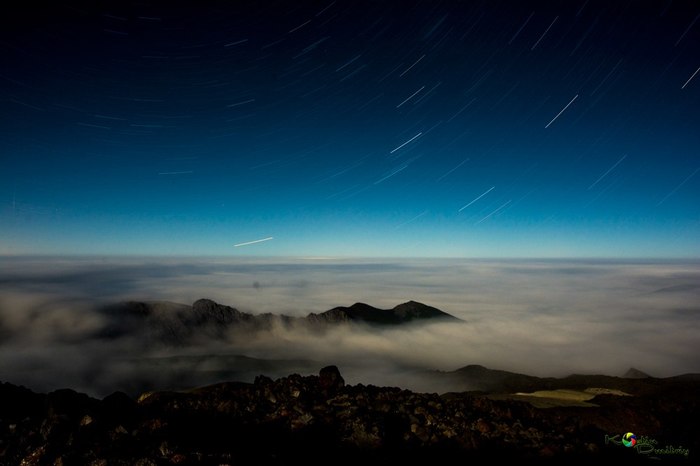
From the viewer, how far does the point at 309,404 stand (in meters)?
15.1

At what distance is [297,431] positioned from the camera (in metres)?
12.5

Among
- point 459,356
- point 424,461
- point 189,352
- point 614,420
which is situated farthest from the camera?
point 189,352

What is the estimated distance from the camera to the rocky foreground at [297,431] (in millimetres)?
9312

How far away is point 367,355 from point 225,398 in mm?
162883

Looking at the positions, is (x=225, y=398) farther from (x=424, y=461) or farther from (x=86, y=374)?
(x=86, y=374)

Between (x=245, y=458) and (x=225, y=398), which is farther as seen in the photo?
(x=225, y=398)

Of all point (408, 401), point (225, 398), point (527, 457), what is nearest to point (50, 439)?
point (225, 398)

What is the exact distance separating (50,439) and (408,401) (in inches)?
456

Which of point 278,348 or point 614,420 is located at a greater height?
point 614,420

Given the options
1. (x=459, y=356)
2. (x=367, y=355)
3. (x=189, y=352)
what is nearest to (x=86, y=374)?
(x=189, y=352)

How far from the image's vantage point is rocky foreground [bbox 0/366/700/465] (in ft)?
30.6

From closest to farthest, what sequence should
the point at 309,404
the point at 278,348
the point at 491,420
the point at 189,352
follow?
1. the point at 491,420
2. the point at 309,404
3. the point at 189,352
4. the point at 278,348

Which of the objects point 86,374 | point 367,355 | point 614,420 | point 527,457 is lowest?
point 86,374

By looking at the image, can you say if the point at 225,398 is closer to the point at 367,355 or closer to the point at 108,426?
the point at 108,426
